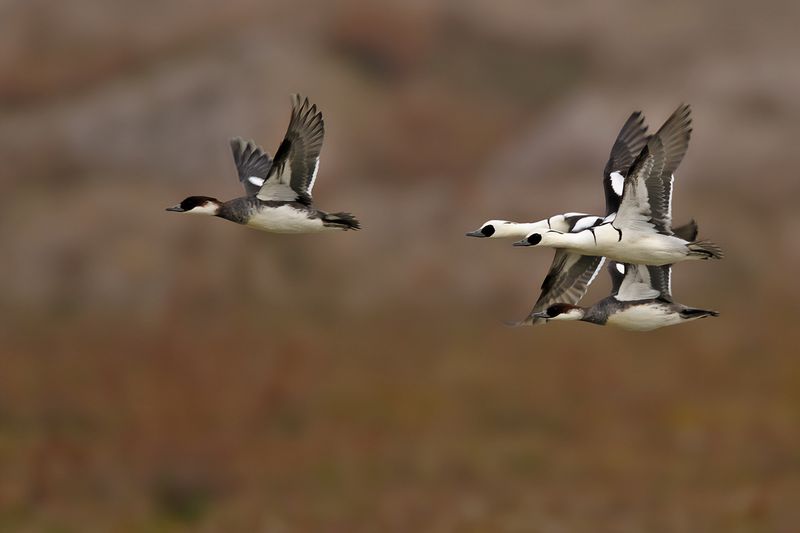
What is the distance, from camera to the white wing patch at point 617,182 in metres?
14.3

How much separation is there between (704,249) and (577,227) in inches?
71.1

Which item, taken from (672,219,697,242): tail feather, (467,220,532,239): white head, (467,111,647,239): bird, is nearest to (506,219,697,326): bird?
(467,111,647,239): bird

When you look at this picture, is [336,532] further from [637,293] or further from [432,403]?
[637,293]

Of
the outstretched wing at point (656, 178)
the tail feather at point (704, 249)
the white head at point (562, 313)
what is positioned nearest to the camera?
the tail feather at point (704, 249)

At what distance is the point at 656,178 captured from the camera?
40.8 ft

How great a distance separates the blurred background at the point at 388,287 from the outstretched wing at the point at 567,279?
1767 centimetres

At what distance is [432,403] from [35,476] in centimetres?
954

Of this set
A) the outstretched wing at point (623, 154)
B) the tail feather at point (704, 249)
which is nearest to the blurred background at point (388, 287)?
the outstretched wing at point (623, 154)

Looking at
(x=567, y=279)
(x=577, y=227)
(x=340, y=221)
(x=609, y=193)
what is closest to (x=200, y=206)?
(x=340, y=221)

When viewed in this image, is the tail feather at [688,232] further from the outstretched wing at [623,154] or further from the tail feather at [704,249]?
the outstretched wing at [623,154]

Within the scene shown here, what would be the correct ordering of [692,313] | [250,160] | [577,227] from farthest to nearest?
[250,160]
[577,227]
[692,313]

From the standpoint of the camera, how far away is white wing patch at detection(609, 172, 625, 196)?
1434 cm

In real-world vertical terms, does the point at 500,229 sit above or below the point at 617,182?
below

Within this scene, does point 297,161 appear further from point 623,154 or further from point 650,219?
point 623,154
